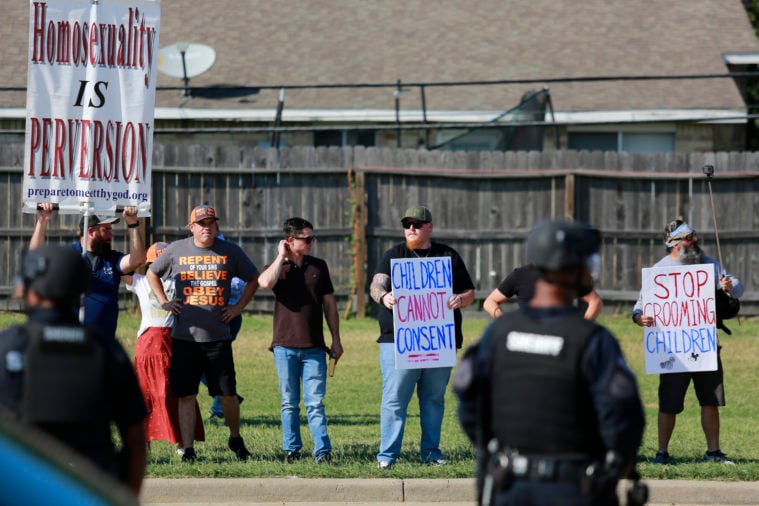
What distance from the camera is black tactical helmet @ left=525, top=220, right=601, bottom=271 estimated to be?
5023 mm

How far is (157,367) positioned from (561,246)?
626 centimetres

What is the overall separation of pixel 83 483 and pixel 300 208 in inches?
660

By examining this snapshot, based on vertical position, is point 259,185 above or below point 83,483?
above

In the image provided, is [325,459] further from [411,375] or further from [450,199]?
[450,199]

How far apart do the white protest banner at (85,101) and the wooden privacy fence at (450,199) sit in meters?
9.69

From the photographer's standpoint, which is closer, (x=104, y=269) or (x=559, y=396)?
(x=559, y=396)

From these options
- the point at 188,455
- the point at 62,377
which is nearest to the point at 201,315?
the point at 188,455

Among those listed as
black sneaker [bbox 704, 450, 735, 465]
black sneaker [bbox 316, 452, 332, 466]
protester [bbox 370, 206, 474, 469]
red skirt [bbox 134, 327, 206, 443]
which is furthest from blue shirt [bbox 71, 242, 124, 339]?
black sneaker [bbox 704, 450, 735, 465]

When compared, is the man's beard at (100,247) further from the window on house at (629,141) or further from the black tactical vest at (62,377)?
the window on house at (629,141)

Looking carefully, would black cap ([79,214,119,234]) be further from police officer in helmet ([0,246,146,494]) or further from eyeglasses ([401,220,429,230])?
police officer in helmet ([0,246,146,494])

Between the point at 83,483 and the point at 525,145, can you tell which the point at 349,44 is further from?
the point at 83,483

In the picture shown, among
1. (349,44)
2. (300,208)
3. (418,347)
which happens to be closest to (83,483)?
(418,347)

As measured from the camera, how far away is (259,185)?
2002cm

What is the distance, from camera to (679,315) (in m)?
10.6
